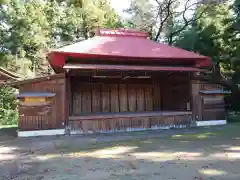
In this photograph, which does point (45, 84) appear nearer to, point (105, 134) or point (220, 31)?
point (105, 134)

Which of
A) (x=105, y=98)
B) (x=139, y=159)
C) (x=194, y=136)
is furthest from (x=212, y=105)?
(x=139, y=159)

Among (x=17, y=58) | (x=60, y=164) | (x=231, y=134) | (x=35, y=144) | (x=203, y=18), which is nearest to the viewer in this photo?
(x=60, y=164)

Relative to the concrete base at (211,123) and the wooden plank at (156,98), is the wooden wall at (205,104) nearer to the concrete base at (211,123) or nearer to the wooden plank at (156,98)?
the concrete base at (211,123)

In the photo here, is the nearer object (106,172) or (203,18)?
(106,172)

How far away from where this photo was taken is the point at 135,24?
2106 centimetres

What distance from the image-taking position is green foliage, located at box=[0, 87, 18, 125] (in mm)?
17922

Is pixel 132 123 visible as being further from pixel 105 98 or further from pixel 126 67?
pixel 105 98

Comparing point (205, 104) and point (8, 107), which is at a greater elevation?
point (8, 107)

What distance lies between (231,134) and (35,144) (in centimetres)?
580

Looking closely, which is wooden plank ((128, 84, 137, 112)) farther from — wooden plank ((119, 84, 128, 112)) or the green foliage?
the green foliage

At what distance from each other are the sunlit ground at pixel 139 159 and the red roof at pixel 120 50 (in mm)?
3221

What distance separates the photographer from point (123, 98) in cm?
1305

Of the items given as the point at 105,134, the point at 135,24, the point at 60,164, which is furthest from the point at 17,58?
the point at 60,164

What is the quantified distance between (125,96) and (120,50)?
3073mm
